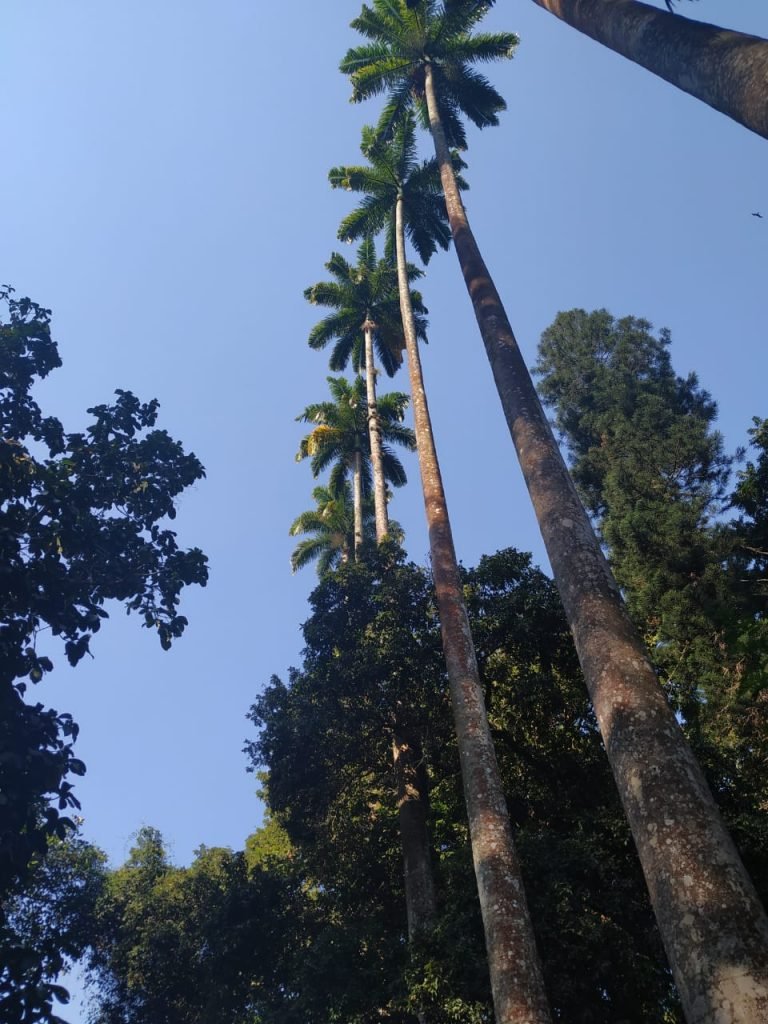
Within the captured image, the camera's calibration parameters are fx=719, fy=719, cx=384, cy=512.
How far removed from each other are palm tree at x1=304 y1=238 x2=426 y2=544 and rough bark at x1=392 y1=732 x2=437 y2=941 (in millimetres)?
17926

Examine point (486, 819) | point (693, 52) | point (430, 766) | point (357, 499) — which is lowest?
point (486, 819)

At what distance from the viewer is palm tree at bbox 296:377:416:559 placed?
30.5m

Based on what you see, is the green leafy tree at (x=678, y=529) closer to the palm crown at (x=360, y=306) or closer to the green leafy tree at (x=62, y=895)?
the palm crown at (x=360, y=306)

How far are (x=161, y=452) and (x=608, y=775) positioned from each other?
36.4 feet

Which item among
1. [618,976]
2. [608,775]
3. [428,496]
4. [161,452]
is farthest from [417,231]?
[618,976]

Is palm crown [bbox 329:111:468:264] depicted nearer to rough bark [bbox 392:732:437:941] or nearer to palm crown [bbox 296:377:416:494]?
palm crown [bbox 296:377:416:494]

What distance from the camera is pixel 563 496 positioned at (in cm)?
763

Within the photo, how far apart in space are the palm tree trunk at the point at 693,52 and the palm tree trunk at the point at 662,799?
373 centimetres

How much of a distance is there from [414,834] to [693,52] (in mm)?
13912

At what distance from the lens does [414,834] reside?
1488 cm

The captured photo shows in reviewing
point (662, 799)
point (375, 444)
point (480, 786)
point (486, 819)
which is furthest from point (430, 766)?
point (662, 799)

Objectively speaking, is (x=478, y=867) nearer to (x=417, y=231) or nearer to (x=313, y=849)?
(x=313, y=849)

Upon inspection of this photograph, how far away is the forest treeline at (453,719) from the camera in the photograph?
6.11 metres

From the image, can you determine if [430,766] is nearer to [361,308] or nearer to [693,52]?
[693,52]
